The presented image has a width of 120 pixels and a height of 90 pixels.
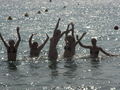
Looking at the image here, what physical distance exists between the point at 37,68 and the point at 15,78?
220 centimetres

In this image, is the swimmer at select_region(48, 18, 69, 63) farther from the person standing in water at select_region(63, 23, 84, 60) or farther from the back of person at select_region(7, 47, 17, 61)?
the back of person at select_region(7, 47, 17, 61)

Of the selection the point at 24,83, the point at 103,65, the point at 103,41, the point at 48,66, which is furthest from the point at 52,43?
the point at 103,41

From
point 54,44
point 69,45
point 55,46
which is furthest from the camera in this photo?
point 69,45

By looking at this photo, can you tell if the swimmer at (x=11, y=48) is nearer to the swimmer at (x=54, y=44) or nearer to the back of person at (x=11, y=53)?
the back of person at (x=11, y=53)

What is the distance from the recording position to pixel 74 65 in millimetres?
18328

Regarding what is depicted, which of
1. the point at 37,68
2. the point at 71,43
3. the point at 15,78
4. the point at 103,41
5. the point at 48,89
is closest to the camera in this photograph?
the point at 48,89

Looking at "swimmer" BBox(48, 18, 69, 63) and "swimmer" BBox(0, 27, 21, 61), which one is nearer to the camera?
"swimmer" BBox(48, 18, 69, 63)

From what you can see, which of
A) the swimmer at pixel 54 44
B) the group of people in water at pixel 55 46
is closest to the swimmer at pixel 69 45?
the group of people in water at pixel 55 46

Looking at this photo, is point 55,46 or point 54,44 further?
point 55,46

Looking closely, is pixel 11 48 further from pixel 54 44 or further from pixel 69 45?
pixel 69 45

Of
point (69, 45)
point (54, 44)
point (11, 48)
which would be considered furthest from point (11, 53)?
point (69, 45)

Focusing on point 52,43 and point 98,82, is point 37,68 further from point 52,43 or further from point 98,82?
point 98,82

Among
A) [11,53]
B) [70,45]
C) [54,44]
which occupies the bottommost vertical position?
[11,53]

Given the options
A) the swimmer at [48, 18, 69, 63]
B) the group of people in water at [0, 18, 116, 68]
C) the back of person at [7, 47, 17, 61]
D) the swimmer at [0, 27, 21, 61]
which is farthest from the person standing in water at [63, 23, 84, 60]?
the back of person at [7, 47, 17, 61]
